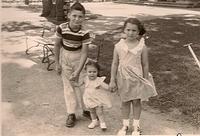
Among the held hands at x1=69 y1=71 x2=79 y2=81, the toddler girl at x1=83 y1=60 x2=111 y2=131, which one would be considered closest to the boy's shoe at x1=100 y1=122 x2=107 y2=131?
the toddler girl at x1=83 y1=60 x2=111 y2=131

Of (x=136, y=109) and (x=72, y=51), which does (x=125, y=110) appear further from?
(x=72, y=51)

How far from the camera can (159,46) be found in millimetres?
10625

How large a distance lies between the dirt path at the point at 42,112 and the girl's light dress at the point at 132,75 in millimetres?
577

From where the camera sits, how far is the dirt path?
16.5 ft

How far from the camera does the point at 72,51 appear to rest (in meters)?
5.14

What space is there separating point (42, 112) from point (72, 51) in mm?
1115

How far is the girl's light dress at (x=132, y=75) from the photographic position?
15.4 feet

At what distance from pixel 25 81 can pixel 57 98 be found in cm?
129

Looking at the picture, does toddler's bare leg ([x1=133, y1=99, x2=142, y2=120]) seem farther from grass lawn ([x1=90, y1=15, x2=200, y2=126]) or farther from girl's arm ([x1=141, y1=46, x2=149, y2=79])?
grass lawn ([x1=90, y1=15, x2=200, y2=126])

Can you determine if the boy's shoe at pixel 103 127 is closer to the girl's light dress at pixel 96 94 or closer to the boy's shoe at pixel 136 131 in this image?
the girl's light dress at pixel 96 94

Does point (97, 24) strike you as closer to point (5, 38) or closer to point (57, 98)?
point (5, 38)

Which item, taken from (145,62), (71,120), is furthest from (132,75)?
(71,120)

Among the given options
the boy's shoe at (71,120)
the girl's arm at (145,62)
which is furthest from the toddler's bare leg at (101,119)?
the girl's arm at (145,62)

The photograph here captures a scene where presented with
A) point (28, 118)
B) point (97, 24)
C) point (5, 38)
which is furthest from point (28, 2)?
point (28, 118)
